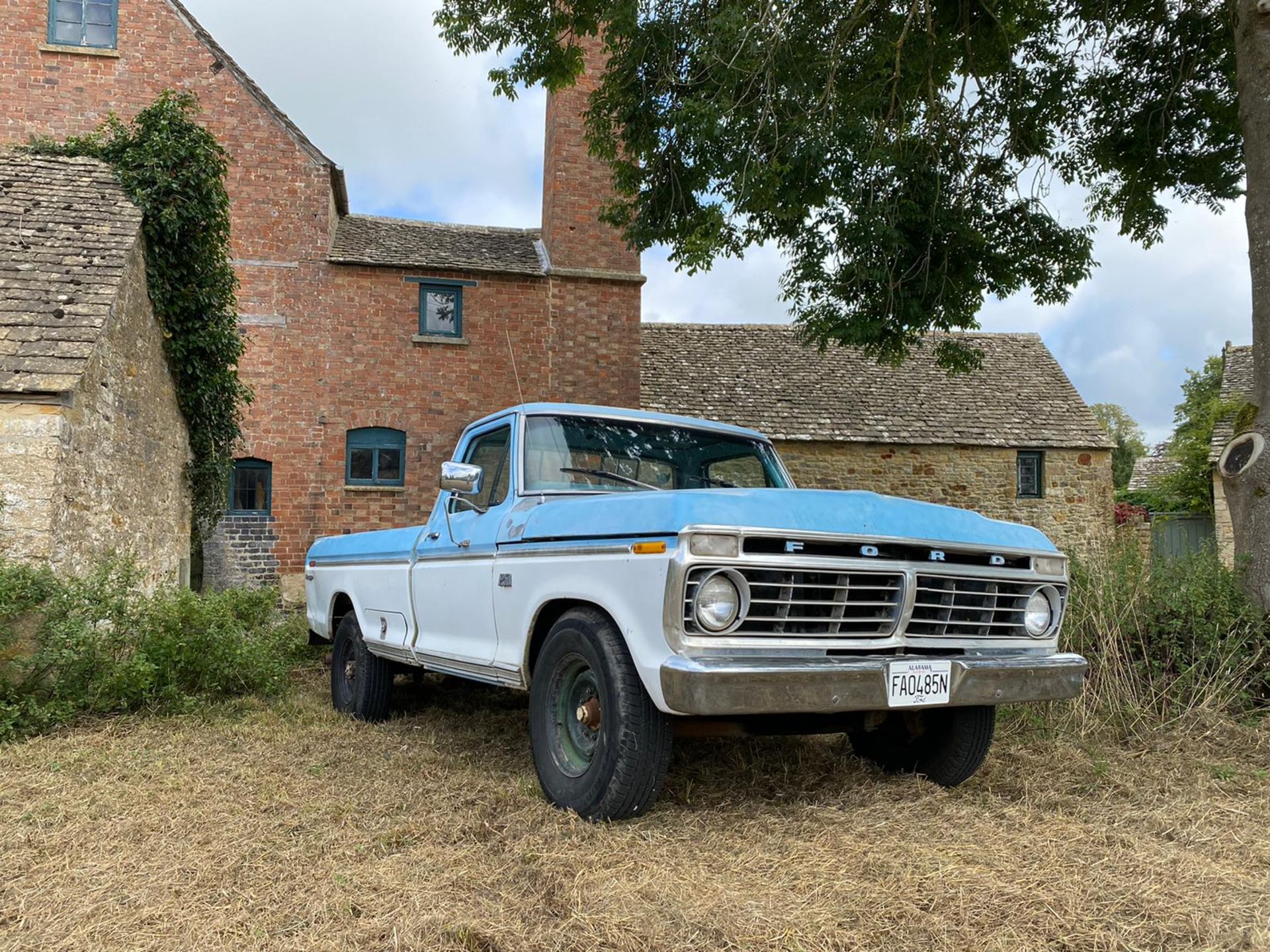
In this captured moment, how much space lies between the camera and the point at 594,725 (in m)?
4.00

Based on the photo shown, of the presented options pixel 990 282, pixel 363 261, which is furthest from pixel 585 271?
pixel 990 282

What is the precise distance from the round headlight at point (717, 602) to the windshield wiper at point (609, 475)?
4.88 ft

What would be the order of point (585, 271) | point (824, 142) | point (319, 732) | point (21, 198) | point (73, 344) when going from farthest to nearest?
point (585, 271), point (21, 198), point (824, 142), point (73, 344), point (319, 732)

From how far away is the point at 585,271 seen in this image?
16.2m

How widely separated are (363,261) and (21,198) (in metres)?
6.43

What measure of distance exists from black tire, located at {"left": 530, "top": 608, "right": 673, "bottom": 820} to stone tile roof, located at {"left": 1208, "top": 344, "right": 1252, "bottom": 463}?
705 inches

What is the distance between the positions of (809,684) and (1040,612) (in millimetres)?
1620

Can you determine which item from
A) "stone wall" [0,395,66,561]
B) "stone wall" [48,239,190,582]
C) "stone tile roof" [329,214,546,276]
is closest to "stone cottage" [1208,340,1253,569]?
"stone tile roof" [329,214,546,276]

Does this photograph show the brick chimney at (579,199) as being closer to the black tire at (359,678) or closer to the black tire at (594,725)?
the black tire at (359,678)

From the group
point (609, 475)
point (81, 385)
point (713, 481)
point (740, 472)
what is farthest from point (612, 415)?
point (81, 385)

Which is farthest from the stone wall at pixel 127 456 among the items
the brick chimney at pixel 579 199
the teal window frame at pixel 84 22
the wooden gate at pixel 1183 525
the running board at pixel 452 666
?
the wooden gate at pixel 1183 525

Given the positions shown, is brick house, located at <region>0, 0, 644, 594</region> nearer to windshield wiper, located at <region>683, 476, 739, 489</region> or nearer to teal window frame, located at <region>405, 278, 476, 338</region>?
teal window frame, located at <region>405, 278, 476, 338</region>

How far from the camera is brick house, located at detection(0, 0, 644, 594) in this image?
15.0m

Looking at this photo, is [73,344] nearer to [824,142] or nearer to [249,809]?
[249,809]
